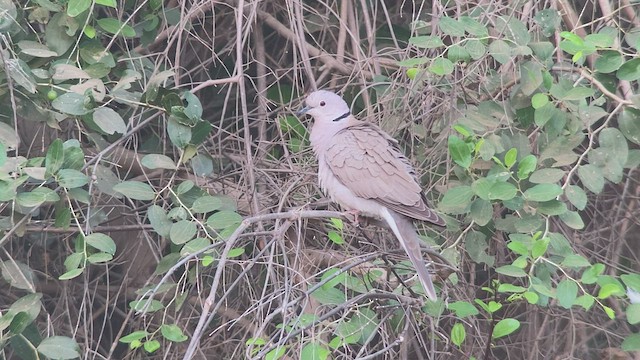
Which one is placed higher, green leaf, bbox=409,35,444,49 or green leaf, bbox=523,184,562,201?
green leaf, bbox=409,35,444,49

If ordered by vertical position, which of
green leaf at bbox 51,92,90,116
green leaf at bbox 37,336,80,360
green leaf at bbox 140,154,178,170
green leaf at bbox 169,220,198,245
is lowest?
green leaf at bbox 37,336,80,360

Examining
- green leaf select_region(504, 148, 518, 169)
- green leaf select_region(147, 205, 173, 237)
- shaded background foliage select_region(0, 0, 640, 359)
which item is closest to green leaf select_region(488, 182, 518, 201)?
shaded background foliage select_region(0, 0, 640, 359)

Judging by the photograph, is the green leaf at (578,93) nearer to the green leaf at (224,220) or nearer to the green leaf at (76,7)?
the green leaf at (224,220)

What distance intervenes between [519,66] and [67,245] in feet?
5.98

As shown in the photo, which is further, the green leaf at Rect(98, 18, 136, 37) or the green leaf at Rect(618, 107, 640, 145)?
the green leaf at Rect(98, 18, 136, 37)

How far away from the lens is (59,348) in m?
2.98

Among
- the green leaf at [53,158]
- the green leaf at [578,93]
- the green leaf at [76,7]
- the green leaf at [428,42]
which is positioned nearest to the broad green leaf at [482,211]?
the green leaf at [578,93]

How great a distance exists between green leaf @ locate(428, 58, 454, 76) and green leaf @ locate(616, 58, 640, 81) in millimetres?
539

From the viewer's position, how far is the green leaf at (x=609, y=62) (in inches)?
119

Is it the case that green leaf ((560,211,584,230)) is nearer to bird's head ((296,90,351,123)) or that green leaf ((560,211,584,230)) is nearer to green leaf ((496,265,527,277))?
green leaf ((496,265,527,277))

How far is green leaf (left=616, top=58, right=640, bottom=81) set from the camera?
2970mm

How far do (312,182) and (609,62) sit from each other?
→ 3.87 ft

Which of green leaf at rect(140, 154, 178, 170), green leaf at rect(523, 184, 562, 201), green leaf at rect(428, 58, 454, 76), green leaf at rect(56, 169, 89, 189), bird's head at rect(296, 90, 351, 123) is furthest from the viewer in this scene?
bird's head at rect(296, 90, 351, 123)

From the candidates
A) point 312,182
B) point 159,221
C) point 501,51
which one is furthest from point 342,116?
point 159,221
